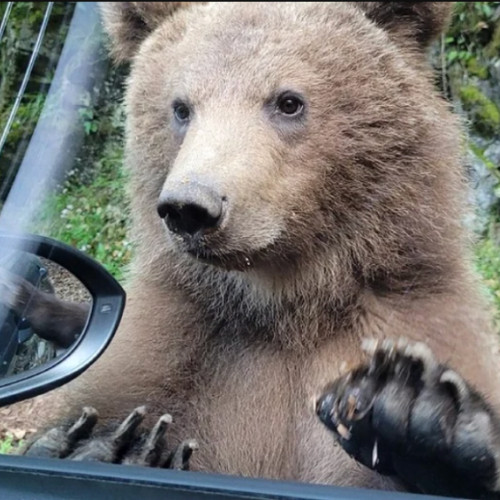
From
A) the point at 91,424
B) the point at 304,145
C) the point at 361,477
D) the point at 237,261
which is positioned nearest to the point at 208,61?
the point at 304,145

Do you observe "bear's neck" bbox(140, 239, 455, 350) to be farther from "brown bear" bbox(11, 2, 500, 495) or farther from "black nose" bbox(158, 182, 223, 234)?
"black nose" bbox(158, 182, 223, 234)

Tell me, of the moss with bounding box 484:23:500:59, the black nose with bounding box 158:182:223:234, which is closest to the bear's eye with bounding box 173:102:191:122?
the black nose with bounding box 158:182:223:234

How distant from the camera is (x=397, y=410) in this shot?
204cm

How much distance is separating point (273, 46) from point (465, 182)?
0.79 m

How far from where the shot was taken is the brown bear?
8.91 feet

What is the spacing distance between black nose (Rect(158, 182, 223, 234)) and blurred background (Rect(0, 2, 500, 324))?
0.33 m

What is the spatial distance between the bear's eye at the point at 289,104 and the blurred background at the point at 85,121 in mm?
530

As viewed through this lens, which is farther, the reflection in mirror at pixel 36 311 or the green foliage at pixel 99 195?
the green foliage at pixel 99 195

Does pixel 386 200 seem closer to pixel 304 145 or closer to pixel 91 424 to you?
pixel 304 145

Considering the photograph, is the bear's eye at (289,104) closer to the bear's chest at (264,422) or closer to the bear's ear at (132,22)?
the bear's ear at (132,22)

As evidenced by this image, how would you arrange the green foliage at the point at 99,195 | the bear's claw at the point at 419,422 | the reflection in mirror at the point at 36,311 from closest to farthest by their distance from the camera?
the bear's claw at the point at 419,422 < the reflection in mirror at the point at 36,311 < the green foliage at the point at 99,195

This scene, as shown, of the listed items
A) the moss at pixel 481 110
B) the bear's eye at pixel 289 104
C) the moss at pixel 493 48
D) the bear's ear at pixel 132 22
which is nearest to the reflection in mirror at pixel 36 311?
the bear's eye at pixel 289 104

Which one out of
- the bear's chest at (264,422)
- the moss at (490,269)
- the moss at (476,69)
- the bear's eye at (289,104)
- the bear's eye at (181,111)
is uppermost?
the moss at (476,69)

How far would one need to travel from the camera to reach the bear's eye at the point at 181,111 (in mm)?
2867
